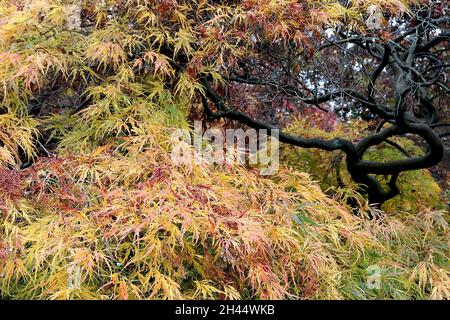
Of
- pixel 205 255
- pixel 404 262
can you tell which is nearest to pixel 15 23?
pixel 205 255

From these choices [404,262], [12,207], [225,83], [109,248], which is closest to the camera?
[109,248]

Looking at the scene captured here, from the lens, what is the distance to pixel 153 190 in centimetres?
160

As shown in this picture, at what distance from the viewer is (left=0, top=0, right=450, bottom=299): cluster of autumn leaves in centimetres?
149

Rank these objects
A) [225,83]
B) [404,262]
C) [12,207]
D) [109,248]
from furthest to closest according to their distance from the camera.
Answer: [225,83], [404,262], [12,207], [109,248]

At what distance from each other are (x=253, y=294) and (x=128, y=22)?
1.32 m

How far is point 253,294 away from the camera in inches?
61.0

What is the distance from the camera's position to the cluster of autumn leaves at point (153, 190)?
1.49 meters

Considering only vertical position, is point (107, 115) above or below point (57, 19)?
below

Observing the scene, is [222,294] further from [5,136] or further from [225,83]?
[225,83]

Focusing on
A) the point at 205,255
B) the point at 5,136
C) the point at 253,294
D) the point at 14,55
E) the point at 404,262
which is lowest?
the point at 404,262

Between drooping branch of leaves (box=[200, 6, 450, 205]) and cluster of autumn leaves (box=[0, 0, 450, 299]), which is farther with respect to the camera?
drooping branch of leaves (box=[200, 6, 450, 205])

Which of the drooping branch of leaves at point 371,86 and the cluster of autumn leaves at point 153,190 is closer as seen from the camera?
the cluster of autumn leaves at point 153,190

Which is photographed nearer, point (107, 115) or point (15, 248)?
point (15, 248)

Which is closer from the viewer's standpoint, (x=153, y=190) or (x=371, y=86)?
(x=153, y=190)
